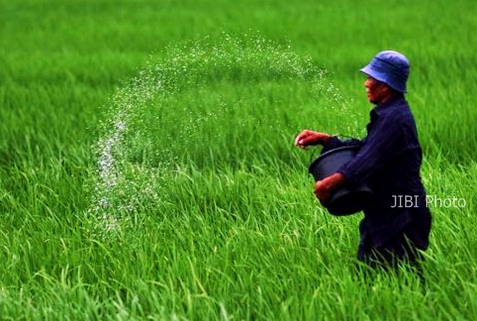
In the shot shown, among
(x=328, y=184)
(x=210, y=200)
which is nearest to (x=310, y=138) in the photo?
(x=328, y=184)

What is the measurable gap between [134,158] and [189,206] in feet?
2.60

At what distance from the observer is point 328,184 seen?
250cm

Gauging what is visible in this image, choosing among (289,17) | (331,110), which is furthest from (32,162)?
(289,17)

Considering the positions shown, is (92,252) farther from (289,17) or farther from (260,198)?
(289,17)

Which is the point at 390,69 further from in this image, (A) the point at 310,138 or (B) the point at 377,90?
(A) the point at 310,138

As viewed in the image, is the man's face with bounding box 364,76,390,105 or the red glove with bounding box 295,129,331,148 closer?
the man's face with bounding box 364,76,390,105

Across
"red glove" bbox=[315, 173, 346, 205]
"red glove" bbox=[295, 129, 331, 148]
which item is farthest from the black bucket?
"red glove" bbox=[295, 129, 331, 148]

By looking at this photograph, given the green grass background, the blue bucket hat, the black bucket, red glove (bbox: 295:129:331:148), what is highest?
the blue bucket hat

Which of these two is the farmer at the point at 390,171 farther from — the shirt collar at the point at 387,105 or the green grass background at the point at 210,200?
the green grass background at the point at 210,200

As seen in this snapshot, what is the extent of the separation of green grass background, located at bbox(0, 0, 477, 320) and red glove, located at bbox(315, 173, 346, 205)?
271 millimetres

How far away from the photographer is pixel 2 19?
11.1 meters

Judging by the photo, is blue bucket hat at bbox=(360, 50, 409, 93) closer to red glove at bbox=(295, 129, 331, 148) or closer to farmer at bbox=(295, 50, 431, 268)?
farmer at bbox=(295, 50, 431, 268)

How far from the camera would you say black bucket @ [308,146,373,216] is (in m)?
2.51

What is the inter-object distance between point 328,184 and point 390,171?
19 centimetres
